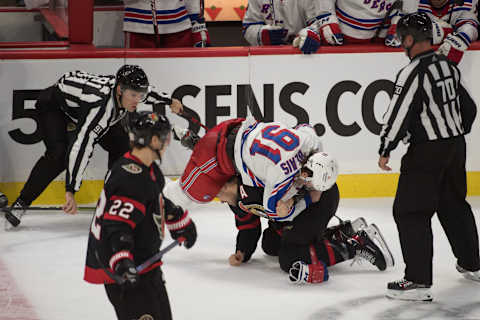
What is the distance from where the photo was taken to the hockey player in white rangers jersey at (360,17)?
17.0 ft

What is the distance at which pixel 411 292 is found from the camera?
3225 mm

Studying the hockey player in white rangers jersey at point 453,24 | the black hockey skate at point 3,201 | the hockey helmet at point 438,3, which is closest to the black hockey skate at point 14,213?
the black hockey skate at point 3,201

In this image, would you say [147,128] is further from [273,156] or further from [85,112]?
[85,112]

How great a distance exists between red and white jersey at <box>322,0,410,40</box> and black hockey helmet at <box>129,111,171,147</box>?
10.6ft

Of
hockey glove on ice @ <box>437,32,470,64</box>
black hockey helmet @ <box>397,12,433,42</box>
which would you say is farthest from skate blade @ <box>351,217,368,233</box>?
hockey glove on ice @ <box>437,32,470,64</box>

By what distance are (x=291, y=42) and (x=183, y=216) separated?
11.2 ft

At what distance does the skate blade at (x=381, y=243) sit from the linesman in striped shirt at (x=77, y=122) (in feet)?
4.71

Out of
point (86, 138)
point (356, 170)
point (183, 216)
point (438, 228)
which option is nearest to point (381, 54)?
point (356, 170)

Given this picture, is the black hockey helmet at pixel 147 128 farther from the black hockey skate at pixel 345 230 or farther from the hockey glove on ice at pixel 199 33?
the hockey glove on ice at pixel 199 33

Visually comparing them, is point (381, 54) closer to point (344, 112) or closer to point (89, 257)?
point (344, 112)

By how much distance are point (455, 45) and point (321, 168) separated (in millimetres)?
2107

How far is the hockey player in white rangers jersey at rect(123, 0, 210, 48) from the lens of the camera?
5395mm

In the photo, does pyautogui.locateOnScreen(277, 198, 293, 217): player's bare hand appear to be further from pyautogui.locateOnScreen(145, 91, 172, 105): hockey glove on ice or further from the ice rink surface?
pyautogui.locateOnScreen(145, 91, 172, 105): hockey glove on ice

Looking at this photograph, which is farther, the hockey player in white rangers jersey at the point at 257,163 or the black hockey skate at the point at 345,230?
the black hockey skate at the point at 345,230
